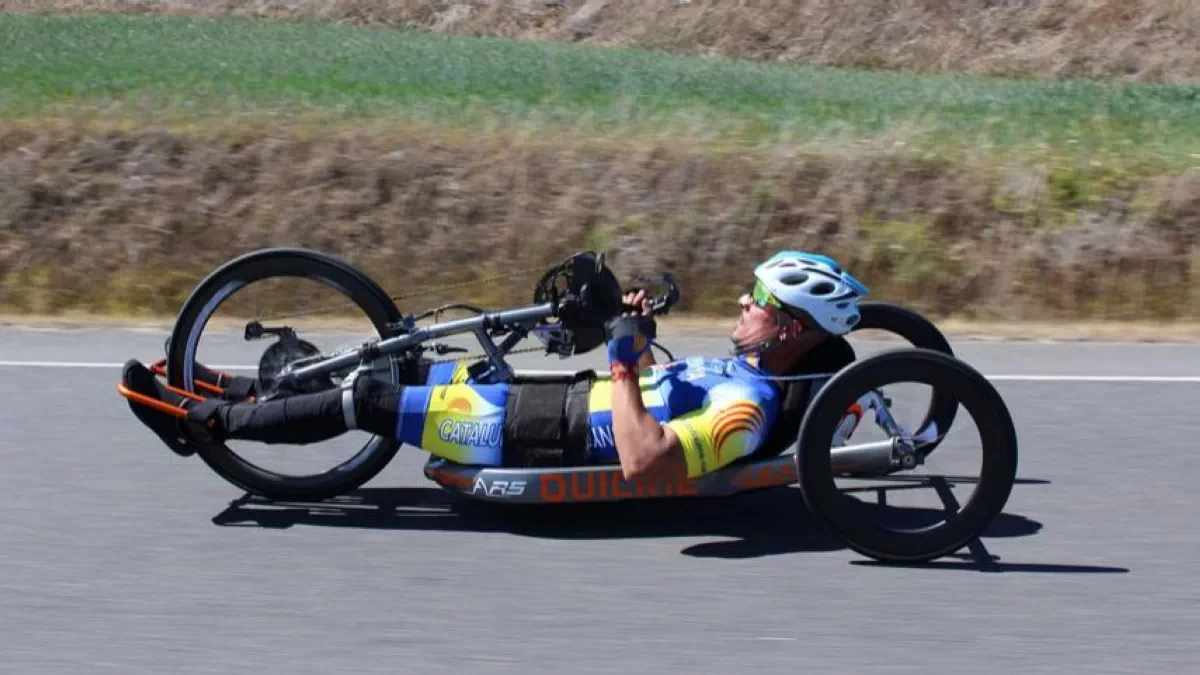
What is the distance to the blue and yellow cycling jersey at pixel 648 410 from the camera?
19.0 feet

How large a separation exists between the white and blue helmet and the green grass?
24.2 feet

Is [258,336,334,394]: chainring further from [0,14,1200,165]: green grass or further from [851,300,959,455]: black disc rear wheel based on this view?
[0,14,1200,165]: green grass

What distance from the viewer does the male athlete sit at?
5.86 m

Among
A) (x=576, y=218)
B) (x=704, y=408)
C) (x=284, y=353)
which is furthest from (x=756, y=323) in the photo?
(x=576, y=218)

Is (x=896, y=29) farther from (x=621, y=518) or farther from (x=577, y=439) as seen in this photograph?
(x=577, y=439)

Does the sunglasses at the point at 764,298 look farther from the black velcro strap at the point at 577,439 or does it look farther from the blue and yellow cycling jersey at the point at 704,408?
the black velcro strap at the point at 577,439

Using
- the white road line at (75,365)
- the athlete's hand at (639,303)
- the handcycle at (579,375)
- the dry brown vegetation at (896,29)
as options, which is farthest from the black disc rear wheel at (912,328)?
the dry brown vegetation at (896,29)

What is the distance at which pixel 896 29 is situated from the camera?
99.3ft

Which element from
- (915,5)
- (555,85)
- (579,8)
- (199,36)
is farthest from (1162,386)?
(579,8)

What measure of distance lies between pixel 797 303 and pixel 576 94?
11.4 metres

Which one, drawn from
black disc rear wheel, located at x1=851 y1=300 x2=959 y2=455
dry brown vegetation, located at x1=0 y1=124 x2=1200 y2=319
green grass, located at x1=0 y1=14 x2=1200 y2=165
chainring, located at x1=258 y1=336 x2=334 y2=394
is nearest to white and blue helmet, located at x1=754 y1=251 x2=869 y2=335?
black disc rear wheel, located at x1=851 y1=300 x2=959 y2=455

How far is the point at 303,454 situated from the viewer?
276 inches

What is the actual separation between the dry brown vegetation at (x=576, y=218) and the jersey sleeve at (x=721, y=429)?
17.7ft

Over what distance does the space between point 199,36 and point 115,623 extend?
2218cm
